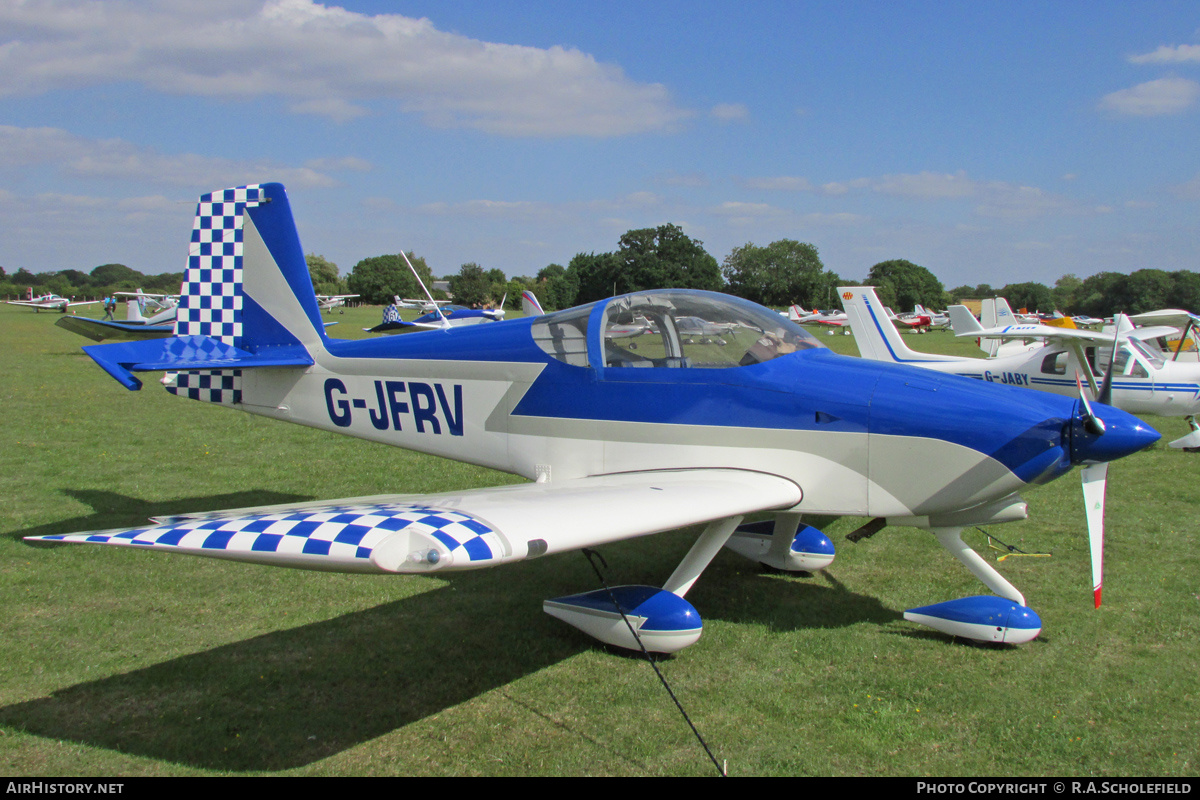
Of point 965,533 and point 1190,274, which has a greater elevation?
point 1190,274

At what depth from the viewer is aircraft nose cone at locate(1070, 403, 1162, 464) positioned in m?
3.76

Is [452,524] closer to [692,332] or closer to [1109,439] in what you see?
[692,332]

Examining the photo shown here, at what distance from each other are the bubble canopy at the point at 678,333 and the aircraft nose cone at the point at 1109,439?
1.50 m

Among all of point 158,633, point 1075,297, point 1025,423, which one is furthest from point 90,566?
point 1075,297

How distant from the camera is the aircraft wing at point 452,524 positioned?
268 centimetres

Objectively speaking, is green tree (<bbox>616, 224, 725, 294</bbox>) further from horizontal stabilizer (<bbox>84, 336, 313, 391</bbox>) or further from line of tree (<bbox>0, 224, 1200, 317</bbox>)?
horizontal stabilizer (<bbox>84, 336, 313, 391</bbox>)

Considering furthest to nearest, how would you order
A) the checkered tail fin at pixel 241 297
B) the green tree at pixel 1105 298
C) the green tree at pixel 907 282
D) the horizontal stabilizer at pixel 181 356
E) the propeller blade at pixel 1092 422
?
the green tree at pixel 907 282
the green tree at pixel 1105 298
the checkered tail fin at pixel 241 297
the horizontal stabilizer at pixel 181 356
the propeller blade at pixel 1092 422

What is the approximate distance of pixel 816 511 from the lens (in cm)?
432

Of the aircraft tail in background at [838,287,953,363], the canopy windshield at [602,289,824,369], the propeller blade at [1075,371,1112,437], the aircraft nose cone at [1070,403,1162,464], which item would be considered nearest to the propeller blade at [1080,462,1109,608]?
the aircraft nose cone at [1070,403,1162,464]

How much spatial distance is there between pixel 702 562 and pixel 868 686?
3.58 feet

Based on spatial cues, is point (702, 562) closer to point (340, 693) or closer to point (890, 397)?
point (890, 397)

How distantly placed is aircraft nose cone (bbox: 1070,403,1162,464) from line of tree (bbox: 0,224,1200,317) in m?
Answer: 64.2

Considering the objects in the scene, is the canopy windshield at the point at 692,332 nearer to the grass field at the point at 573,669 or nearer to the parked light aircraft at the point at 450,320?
the grass field at the point at 573,669

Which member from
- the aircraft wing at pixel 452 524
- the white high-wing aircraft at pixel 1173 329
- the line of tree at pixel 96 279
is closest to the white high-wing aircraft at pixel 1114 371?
the white high-wing aircraft at pixel 1173 329
